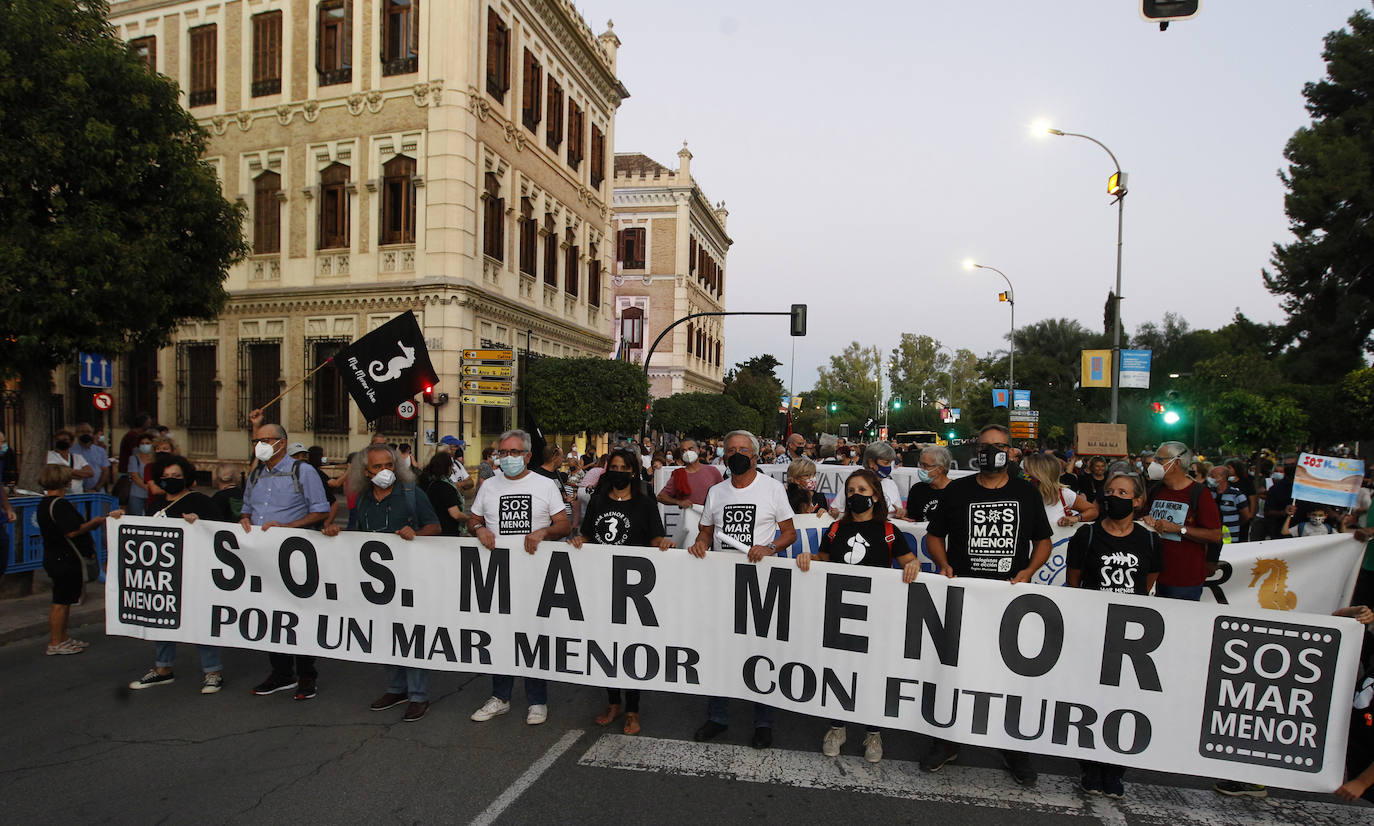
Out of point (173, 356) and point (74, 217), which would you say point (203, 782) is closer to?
point (74, 217)

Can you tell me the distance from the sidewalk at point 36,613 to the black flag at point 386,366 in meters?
3.27

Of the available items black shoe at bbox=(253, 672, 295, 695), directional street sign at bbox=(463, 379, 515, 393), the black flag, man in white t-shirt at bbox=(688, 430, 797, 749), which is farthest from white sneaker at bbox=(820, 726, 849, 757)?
directional street sign at bbox=(463, 379, 515, 393)

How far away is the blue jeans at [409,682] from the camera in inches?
226

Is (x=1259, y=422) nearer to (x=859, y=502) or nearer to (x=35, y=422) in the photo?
(x=859, y=502)

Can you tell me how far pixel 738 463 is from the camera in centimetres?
546

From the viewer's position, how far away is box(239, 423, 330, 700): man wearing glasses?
6160mm

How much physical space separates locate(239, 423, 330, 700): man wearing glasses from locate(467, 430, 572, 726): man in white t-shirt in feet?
4.42

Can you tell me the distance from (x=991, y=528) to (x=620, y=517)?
228cm

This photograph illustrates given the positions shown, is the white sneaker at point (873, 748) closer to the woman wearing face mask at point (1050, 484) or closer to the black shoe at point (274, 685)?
the woman wearing face mask at point (1050, 484)

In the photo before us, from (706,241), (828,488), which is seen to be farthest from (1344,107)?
Answer: (828,488)

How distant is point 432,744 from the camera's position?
17.0 ft

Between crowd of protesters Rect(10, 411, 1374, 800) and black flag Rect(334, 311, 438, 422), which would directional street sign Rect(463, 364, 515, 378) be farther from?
crowd of protesters Rect(10, 411, 1374, 800)

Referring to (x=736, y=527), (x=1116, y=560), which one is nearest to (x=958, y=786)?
(x=1116, y=560)

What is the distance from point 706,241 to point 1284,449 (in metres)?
36.0
